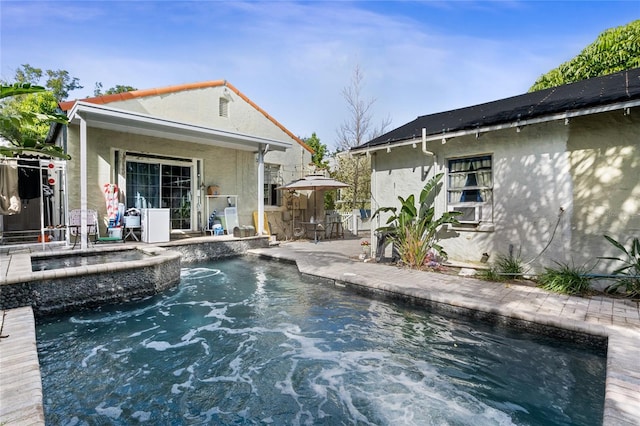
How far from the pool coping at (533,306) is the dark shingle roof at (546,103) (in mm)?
3267

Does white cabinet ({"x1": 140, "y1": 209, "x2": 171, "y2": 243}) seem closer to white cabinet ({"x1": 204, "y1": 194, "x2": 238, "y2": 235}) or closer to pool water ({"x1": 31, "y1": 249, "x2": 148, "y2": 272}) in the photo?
pool water ({"x1": 31, "y1": 249, "x2": 148, "y2": 272})

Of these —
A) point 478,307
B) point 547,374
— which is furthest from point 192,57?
point 547,374

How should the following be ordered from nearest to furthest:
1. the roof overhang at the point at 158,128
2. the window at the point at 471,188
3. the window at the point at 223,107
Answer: the window at the point at 471,188 → the roof overhang at the point at 158,128 → the window at the point at 223,107

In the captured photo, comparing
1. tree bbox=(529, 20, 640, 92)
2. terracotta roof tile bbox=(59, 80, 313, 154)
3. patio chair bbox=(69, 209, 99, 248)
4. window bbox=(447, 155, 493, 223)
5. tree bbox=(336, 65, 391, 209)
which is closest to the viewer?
window bbox=(447, 155, 493, 223)

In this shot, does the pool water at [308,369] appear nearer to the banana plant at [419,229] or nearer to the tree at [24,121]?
the banana plant at [419,229]

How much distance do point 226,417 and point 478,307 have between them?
385 cm

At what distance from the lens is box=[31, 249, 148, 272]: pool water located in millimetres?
6590

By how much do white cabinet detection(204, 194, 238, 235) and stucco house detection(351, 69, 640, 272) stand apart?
6571 mm

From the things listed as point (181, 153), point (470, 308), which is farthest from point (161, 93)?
point (470, 308)

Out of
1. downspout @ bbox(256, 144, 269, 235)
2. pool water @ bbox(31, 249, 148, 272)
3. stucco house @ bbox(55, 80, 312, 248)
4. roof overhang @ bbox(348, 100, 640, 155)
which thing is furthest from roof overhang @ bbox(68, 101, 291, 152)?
roof overhang @ bbox(348, 100, 640, 155)

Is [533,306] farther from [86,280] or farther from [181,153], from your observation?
[181,153]

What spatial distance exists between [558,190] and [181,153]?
10.9m

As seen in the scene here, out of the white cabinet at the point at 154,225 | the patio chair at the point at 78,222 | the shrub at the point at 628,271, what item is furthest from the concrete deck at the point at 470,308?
the white cabinet at the point at 154,225

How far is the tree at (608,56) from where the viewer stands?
12523 mm
